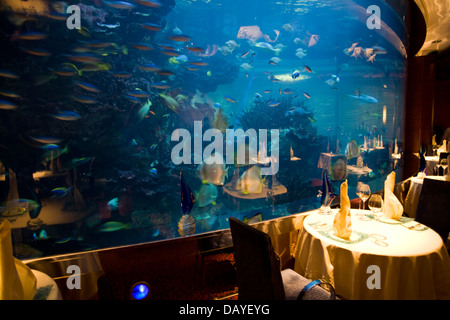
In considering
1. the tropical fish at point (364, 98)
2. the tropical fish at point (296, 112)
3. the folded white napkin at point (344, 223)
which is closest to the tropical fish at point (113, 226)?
the folded white napkin at point (344, 223)

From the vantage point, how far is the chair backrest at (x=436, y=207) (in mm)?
2660

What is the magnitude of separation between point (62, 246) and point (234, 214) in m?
2.48

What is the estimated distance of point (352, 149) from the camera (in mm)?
5746

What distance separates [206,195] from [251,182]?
85 centimetres

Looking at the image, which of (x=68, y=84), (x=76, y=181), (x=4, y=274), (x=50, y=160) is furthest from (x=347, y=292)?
(x=68, y=84)

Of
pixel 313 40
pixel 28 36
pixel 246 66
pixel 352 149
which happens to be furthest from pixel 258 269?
pixel 313 40

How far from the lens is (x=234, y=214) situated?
4.17m

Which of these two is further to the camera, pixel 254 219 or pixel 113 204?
pixel 254 219

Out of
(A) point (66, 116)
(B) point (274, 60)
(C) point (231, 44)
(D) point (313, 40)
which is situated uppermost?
(D) point (313, 40)

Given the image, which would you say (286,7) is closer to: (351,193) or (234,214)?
(234,214)

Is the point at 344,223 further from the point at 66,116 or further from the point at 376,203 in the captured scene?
the point at 66,116

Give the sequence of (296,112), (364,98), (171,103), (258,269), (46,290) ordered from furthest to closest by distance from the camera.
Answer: (364,98) < (296,112) < (171,103) < (258,269) < (46,290)

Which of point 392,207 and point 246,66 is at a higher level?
point 246,66

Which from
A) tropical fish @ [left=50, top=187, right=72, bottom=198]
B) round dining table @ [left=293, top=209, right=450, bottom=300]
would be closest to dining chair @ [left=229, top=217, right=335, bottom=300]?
round dining table @ [left=293, top=209, right=450, bottom=300]
